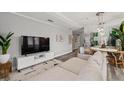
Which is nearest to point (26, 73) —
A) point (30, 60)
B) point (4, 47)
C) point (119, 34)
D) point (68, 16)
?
point (30, 60)

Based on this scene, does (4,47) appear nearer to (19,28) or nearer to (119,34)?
(19,28)

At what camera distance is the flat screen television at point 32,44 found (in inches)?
126

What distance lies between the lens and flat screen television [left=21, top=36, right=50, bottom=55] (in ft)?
10.5

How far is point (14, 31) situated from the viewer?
2961 millimetres

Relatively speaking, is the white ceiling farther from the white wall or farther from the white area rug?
the white area rug

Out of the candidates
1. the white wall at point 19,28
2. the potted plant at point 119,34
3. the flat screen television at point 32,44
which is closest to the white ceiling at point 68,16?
the white wall at point 19,28

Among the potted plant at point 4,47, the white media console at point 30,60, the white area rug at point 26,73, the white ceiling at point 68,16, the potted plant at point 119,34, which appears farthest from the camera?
the potted plant at point 119,34

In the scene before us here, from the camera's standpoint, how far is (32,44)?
3.53 metres

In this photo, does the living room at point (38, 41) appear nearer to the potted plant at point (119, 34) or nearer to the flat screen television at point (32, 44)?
the flat screen television at point (32, 44)

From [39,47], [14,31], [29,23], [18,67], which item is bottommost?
[18,67]

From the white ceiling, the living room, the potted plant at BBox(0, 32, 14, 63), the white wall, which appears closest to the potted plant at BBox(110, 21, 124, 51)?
the living room
